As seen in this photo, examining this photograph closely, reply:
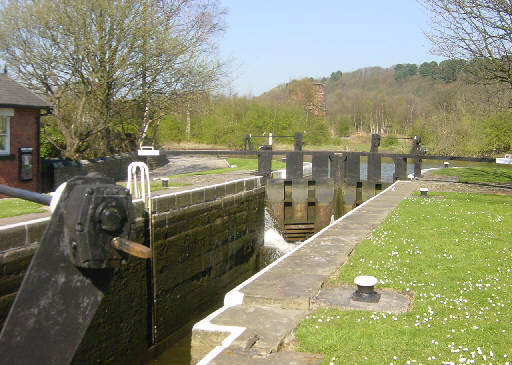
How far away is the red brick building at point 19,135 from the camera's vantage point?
47.0 ft

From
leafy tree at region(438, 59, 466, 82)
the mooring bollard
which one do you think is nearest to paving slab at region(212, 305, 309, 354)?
the mooring bollard

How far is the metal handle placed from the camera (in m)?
1.58

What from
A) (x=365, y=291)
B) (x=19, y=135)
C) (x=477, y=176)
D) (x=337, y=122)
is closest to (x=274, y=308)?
(x=365, y=291)

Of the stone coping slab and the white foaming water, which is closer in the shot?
the stone coping slab

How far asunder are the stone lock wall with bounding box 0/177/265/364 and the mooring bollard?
367 centimetres

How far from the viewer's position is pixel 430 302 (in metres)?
5.63

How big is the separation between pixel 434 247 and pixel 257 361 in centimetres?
477

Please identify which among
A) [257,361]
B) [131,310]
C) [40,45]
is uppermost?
[40,45]

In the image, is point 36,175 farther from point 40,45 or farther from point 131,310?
point 131,310

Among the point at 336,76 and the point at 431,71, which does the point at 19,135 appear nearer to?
the point at 431,71

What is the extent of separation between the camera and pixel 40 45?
18250 millimetres

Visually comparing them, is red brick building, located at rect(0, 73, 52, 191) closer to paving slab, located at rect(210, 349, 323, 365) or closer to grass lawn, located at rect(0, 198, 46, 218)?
grass lawn, located at rect(0, 198, 46, 218)

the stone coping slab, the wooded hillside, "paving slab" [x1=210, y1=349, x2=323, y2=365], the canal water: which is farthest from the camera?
the wooded hillside

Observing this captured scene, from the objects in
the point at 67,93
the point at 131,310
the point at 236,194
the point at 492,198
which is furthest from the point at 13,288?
the point at 67,93
